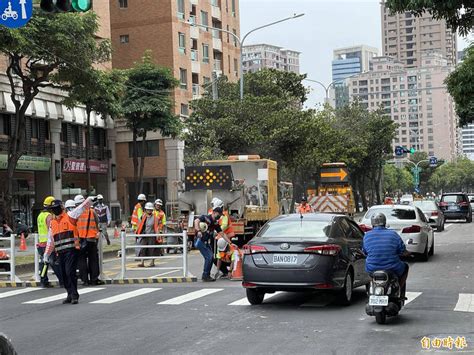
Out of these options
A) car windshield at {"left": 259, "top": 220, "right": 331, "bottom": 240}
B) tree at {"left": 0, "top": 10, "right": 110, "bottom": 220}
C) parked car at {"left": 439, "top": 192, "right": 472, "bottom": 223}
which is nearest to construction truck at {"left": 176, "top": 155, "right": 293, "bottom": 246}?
tree at {"left": 0, "top": 10, "right": 110, "bottom": 220}

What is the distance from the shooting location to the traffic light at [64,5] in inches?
472

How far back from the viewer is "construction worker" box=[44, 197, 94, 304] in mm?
13359

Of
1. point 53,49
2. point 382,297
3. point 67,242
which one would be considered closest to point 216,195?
point 53,49

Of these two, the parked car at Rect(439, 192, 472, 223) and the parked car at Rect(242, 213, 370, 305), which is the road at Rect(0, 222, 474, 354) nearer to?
the parked car at Rect(242, 213, 370, 305)

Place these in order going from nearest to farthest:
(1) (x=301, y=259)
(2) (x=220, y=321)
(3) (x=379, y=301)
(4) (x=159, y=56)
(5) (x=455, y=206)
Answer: (3) (x=379, y=301), (2) (x=220, y=321), (1) (x=301, y=259), (5) (x=455, y=206), (4) (x=159, y=56)

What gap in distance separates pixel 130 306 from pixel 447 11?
787 cm

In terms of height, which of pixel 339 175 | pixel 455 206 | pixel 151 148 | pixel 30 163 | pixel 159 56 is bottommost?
pixel 455 206

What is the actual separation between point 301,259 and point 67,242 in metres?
4.38

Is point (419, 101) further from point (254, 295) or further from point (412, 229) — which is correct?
point (254, 295)

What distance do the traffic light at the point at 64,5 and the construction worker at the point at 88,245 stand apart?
4.21m

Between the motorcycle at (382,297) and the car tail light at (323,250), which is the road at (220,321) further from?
the car tail light at (323,250)

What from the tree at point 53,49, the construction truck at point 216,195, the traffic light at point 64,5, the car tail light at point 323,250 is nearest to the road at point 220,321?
the car tail light at point 323,250

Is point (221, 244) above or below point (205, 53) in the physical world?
below

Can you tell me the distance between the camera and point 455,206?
42531 millimetres
